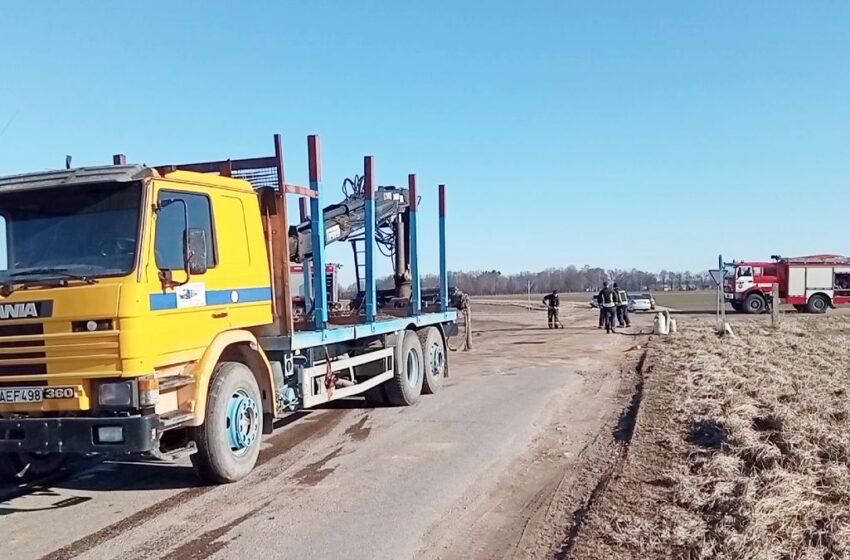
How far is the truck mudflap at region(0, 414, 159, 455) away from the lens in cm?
562

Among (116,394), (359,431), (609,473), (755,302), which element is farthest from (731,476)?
(755,302)

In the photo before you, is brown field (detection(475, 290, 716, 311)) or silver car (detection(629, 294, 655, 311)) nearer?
silver car (detection(629, 294, 655, 311))

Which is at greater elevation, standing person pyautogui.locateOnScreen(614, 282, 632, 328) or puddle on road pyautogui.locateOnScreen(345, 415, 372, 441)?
standing person pyautogui.locateOnScreen(614, 282, 632, 328)

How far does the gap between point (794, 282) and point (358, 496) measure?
127 ft

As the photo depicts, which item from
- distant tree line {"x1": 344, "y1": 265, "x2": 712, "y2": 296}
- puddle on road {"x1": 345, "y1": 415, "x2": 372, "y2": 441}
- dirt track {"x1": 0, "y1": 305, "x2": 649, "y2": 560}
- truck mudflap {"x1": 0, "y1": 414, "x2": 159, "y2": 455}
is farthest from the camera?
distant tree line {"x1": 344, "y1": 265, "x2": 712, "y2": 296}

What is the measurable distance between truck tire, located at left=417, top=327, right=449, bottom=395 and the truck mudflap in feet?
21.9

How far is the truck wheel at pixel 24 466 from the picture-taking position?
6922 mm

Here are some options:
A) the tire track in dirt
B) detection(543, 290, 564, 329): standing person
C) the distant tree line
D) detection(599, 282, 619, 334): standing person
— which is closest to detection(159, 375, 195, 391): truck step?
the tire track in dirt

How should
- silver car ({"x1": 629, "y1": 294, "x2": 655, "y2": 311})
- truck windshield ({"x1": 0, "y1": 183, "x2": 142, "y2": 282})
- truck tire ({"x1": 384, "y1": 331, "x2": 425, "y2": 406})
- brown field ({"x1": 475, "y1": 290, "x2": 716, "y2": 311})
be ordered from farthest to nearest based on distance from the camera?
brown field ({"x1": 475, "y1": 290, "x2": 716, "y2": 311})
silver car ({"x1": 629, "y1": 294, "x2": 655, "y2": 311})
truck tire ({"x1": 384, "y1": 331, "x2": 425, "y2": 406})
truck windshield ({"x1": 0, "y1": 183, "x2": 142, "y2": 282})

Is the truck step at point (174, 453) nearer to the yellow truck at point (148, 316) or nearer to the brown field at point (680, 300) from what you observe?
the yellow truck at point (148, 316)

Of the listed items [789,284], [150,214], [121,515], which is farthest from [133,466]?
[789,284]

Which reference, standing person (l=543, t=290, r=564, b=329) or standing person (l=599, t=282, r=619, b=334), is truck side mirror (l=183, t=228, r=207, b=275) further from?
standing person (l=543, t=290, r=564, b=329)

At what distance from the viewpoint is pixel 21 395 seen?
5867mm

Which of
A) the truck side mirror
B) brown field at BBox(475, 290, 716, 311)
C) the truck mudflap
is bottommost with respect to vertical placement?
brown field at BBox(475, 290, 716, 311)
